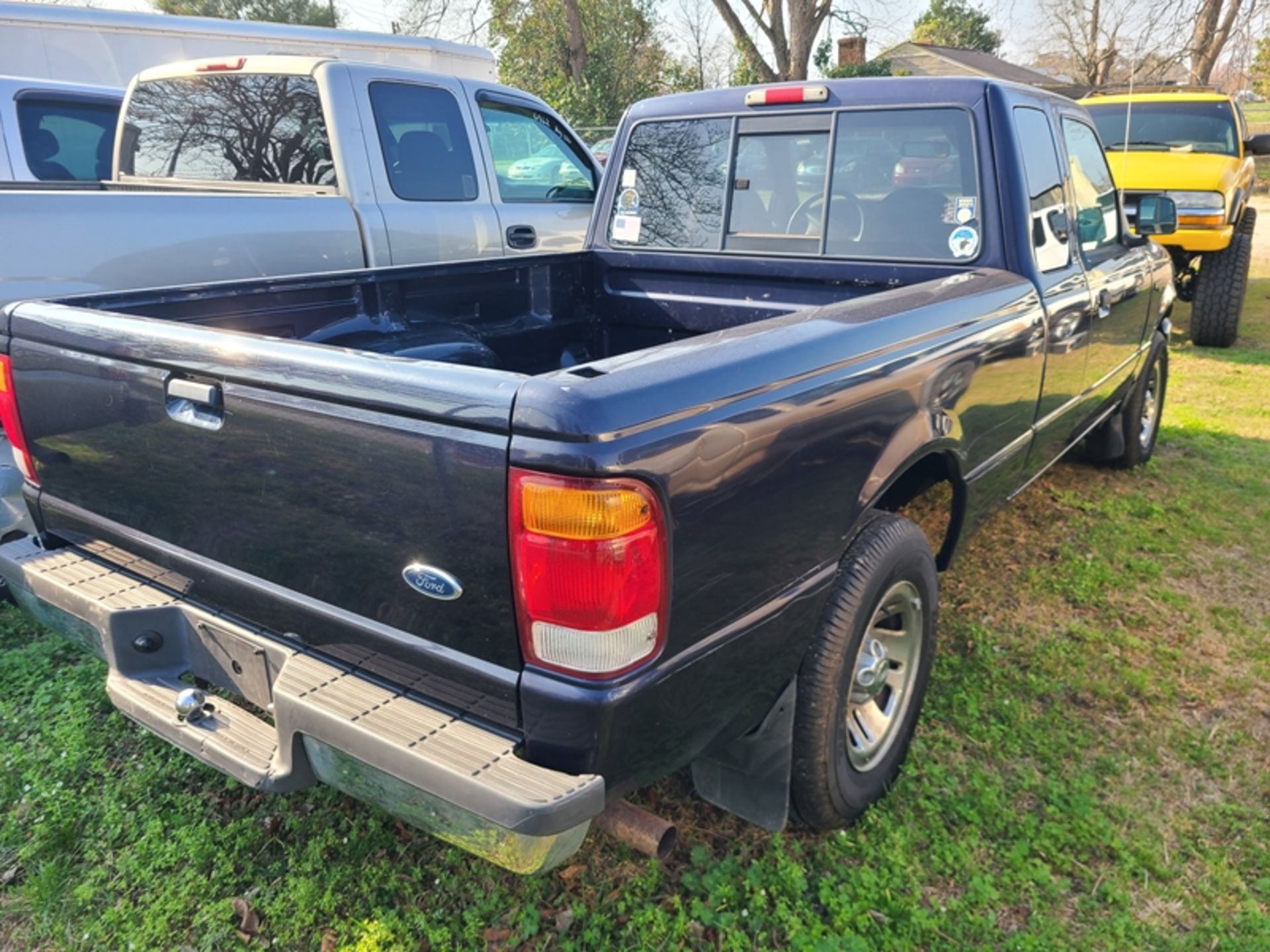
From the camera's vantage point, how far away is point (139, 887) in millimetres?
2357

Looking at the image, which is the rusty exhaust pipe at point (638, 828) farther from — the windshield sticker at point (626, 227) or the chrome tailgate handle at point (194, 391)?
the windshield sticker at point (626, 227)

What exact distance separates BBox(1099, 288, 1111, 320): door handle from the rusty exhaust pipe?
2939mm

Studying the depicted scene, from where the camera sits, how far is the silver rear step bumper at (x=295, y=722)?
165 cm

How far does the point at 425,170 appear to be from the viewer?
507 centimetres

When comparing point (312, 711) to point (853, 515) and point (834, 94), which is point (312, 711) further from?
point (834, 94)


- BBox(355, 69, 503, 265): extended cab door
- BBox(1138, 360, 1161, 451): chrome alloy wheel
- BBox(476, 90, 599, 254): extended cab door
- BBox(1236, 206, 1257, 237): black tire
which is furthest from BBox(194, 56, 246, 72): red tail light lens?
BBox(1236, 206, 1257, 237): black tire

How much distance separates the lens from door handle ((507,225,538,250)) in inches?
215

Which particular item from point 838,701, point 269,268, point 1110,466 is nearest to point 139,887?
point 838,701

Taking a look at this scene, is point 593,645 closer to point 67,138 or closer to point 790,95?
point 790,95

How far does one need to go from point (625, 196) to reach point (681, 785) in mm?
2466

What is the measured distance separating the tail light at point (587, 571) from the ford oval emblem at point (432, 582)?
153 mm

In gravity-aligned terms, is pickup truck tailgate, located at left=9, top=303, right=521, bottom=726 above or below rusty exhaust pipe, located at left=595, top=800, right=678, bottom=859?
above

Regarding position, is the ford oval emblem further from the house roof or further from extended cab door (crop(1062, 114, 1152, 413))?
the house roof

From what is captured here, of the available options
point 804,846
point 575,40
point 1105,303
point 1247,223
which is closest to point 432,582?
point 804,846
